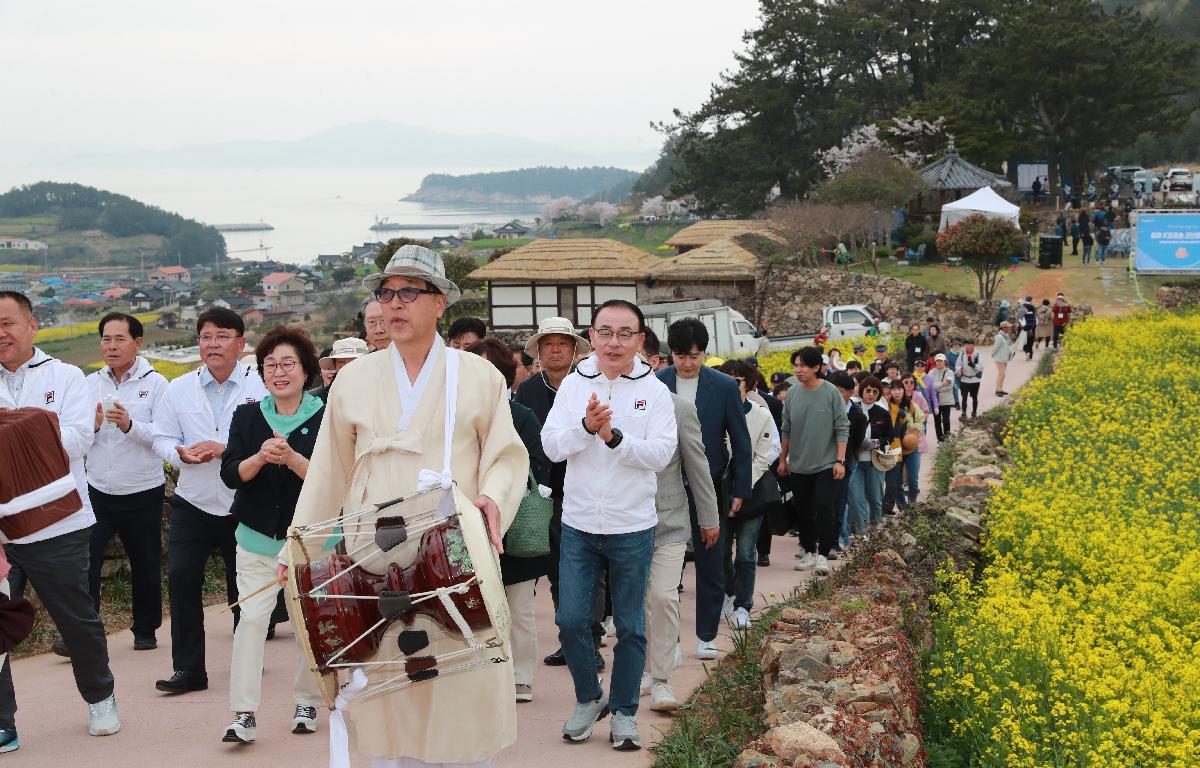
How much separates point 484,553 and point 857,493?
7.34 m

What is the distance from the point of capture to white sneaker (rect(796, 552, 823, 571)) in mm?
9812

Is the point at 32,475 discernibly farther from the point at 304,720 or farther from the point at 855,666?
the point at 855,666

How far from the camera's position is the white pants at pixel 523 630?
6.30m

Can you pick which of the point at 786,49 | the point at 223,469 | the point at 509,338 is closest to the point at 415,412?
the point at 223,469

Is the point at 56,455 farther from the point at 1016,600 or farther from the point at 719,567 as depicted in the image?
the point at 1016,600

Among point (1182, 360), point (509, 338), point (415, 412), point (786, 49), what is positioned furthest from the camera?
point (786, 49)

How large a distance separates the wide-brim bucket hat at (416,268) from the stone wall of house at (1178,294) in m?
31.7

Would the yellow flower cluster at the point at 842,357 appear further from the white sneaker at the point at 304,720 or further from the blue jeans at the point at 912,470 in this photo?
the white sneaker at the point at 304,720

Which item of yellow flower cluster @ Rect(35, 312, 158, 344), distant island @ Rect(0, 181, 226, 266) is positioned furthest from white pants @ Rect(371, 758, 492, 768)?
distant island @ Rect(0, 181, 226, 266)

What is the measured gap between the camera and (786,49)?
196ft

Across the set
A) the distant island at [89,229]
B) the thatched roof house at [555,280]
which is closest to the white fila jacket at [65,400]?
the thatched roof house at [555,280]

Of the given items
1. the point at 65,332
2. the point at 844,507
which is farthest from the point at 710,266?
the point at 844,507

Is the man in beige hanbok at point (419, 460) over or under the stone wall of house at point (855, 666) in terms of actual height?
over

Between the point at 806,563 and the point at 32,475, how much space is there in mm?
6420
